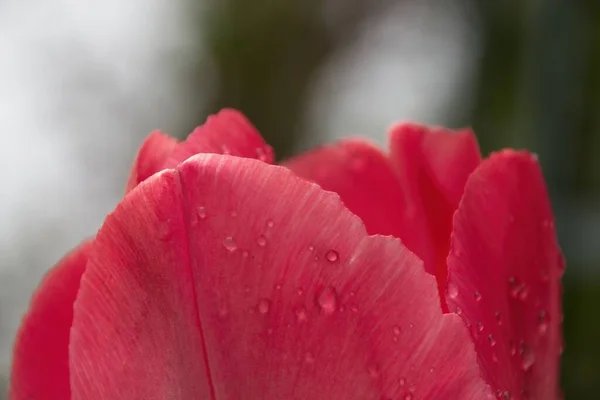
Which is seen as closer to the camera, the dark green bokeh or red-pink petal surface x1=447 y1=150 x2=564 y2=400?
red-pink petal surface x1=447 y1=150 x2=564 y2=400

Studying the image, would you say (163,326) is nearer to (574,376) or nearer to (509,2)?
(574,376)

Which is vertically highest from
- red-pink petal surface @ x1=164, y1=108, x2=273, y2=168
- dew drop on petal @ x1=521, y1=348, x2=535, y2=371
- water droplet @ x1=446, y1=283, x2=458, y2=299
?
red-pink petal surface @ x1=164, y1=108, x2=273, y2=168

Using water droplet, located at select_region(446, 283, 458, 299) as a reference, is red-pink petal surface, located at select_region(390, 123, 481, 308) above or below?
above

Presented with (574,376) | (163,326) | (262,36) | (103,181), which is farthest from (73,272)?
(262,36)

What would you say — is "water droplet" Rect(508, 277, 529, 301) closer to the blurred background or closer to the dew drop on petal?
the dew drop on petal

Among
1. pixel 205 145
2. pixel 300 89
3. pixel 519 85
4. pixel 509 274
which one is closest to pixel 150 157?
pixel 205 145

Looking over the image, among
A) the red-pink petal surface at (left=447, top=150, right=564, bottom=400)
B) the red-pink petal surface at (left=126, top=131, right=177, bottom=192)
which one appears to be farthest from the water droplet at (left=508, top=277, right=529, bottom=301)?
the red-pink petal surface at (left=126, top=131, right=177, bottom=192)

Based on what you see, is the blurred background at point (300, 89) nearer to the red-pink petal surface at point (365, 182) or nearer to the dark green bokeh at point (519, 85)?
the dark green bokeh at point (519, 85)
